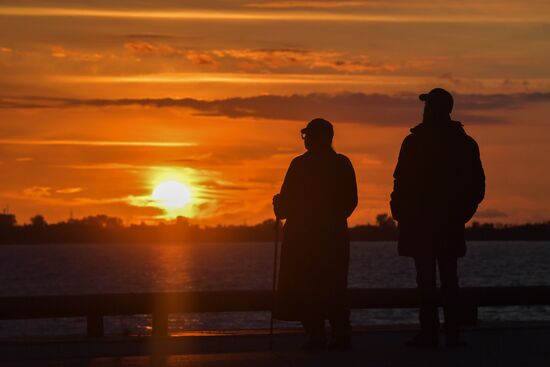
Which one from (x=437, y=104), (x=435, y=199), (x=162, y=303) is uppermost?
(x=437, y=104)

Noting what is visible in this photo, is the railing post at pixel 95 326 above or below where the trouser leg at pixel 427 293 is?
below

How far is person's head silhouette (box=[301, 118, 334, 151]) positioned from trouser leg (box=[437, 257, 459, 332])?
1.48 metres

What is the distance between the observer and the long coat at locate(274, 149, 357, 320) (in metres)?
11.9

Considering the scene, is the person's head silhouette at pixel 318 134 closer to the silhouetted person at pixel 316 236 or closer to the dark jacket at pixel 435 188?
the silhouetted person at pixel 316 236

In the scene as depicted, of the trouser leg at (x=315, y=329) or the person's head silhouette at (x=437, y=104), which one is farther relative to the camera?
the person's head silhouette at (x=437, y=104)

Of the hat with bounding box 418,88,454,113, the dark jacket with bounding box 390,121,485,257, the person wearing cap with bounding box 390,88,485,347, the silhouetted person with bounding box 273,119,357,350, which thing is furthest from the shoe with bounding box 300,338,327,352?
the hat with bounding box 418,88,454,113

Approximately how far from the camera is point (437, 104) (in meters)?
12.0

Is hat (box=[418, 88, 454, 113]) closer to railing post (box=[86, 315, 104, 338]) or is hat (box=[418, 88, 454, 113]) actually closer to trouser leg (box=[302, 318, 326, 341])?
trouser leg (box=[302, 318, 326, 341])

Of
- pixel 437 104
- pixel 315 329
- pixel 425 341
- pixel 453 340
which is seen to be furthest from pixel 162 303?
pixel 437 104

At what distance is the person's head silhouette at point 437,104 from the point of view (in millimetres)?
11977

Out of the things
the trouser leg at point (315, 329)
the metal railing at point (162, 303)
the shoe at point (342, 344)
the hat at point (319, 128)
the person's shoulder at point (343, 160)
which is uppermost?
the hat at point (319, 128)

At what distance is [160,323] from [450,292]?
3045mm

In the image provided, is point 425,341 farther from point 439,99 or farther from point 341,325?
point 439,99

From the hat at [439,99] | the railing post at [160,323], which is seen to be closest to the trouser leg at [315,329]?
the railing post at [160,323]
